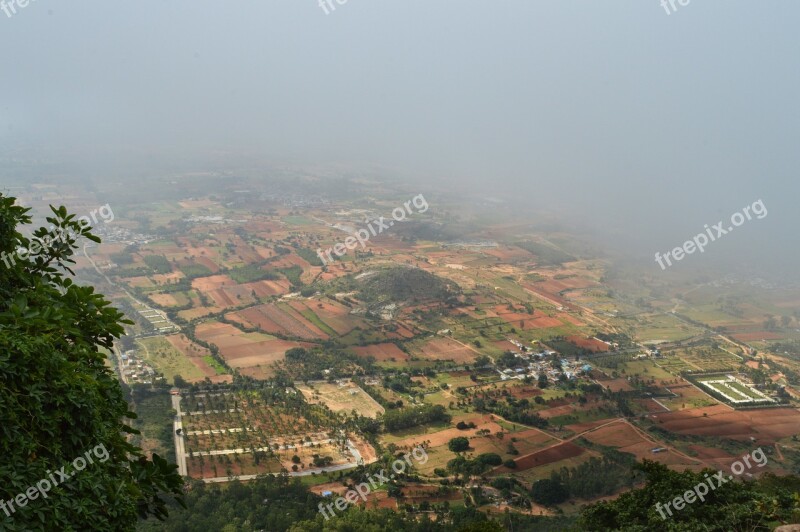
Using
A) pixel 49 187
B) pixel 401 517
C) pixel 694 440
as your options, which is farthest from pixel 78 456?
pixel 49 187

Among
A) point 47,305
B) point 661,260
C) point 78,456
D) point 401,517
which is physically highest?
point 47,305

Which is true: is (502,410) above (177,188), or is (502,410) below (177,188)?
below

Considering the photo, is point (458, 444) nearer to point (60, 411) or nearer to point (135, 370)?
point (135, 370)

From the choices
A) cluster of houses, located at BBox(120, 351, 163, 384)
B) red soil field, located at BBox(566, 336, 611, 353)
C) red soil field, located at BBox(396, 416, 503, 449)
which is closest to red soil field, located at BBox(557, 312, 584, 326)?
red soil field, located at BBox(566, 336, 611, 353)

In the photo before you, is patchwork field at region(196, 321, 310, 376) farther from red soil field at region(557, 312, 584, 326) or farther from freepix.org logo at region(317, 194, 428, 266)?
red soil field at region(557, 312, 584, 326)

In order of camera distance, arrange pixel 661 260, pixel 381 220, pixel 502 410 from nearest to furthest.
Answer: pixel 502 410
pixel 661 260
pixel 381 220

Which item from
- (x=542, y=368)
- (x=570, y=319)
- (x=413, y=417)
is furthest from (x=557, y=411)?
(x=570, y=319)

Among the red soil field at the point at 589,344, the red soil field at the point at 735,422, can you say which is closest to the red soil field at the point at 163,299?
the red soil field at the point at 589,344

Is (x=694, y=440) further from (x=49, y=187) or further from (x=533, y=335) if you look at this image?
(x=49, y=187)
